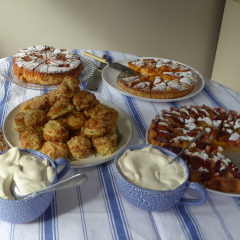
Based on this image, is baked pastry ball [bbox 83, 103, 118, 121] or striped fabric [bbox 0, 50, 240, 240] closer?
striped fabric [bbox 0, 50, 240, 240]

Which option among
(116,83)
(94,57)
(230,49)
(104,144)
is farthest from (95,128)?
(230,49)

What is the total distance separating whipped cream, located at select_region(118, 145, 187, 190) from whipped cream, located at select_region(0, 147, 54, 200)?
8.0 inches

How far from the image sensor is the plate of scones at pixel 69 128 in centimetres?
99

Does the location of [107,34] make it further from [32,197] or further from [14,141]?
[32,197]

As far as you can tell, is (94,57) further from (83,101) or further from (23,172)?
(23,172)

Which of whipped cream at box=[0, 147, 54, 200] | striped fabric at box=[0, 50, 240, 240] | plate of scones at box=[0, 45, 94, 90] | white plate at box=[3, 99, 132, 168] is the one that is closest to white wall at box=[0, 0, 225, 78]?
plate of scones at box=[0, 45, 94, 90]

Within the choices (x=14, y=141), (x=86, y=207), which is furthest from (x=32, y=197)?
(x=14, y=141)

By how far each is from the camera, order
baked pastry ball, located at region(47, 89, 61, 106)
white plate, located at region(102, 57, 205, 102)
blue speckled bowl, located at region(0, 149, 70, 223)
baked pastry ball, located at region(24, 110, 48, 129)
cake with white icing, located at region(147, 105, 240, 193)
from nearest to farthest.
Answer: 1. blue speckled bowl, located at region(0, 149, 70, 223)
2. cake with white icing, located at region(147, 105, 240, 193)
3. baked pastry ball, located at region(24, 110, 48, 129)
4. baked pastry ball, located at region(47, 89, 61, 106)
5. white plate, located at region(102, 57, 205, 102)

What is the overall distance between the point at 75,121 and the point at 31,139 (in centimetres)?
15

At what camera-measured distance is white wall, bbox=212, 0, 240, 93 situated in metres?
2.77

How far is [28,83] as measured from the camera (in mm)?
1524

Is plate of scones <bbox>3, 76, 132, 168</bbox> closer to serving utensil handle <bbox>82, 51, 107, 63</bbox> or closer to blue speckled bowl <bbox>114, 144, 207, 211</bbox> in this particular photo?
blue speckled bowl <bbox>114, 144, 207, 211</bbox>

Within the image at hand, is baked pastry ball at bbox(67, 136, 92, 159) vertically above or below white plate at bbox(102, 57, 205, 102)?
above

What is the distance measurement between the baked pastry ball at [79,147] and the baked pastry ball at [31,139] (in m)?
0.10
